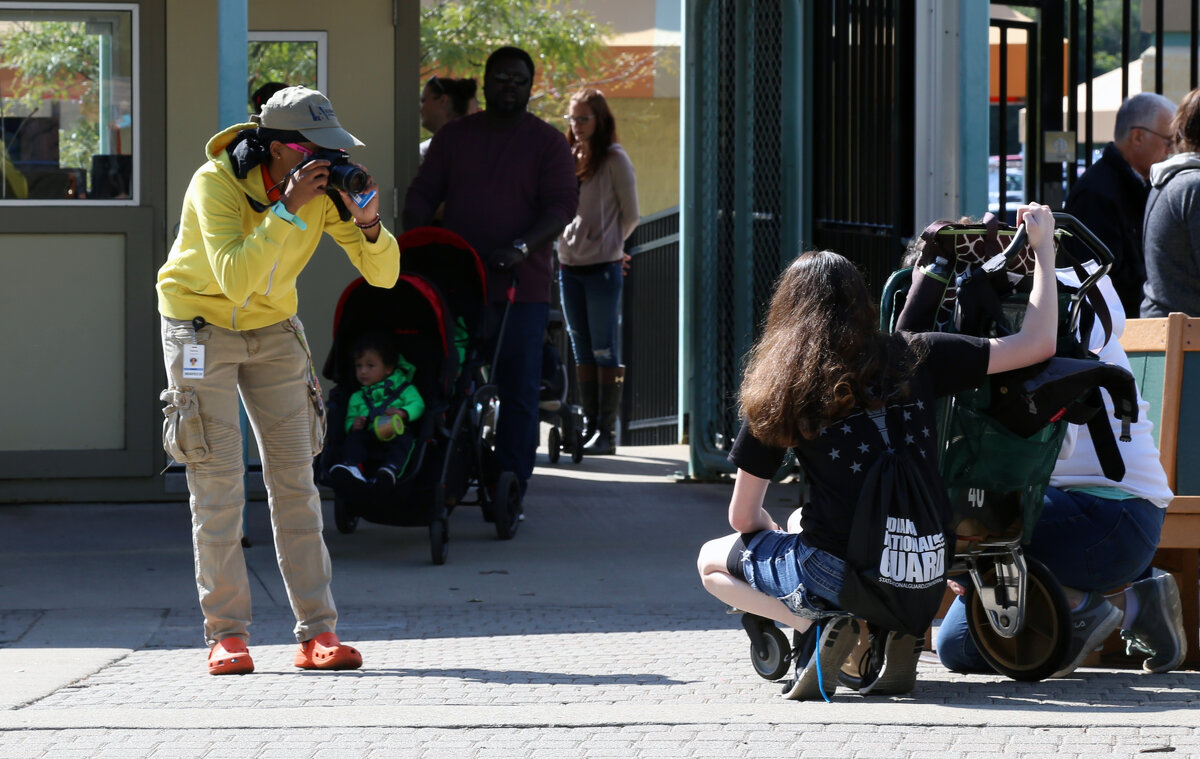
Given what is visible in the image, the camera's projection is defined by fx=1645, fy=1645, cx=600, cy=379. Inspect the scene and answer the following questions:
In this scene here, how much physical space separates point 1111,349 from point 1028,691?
0.97m

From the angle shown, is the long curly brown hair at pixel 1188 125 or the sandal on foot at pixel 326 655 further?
the long curly brown hair at pixel 1188 125

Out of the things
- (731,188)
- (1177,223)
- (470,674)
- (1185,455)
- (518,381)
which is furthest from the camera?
(731,188)

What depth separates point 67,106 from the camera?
24.7 ft

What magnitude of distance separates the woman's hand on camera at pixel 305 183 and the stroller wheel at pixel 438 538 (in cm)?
219

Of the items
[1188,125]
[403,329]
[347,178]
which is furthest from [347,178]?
[1188,125]

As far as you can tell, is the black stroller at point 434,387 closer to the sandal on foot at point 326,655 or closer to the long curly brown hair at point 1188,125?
the sandal on foot at point 326,655

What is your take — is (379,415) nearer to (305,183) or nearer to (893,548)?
(305,183)

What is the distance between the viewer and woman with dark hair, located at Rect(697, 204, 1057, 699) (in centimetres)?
417

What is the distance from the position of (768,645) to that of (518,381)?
302cm

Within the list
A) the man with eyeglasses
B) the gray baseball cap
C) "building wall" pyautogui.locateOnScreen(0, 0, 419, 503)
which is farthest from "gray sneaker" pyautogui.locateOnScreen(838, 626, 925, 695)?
"building wall" pyautogui.locateOnScreen(0, 0, 419, 503)

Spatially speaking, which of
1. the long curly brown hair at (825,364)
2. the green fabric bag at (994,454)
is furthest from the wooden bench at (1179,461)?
the long curly brown hair at (825,364)

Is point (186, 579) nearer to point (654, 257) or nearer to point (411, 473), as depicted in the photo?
point (411, 473)

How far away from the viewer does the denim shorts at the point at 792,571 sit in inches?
168

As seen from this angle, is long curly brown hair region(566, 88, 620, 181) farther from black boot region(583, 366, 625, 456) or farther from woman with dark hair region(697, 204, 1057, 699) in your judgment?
woman with dark hair region(697, 204, 1057, 699)
